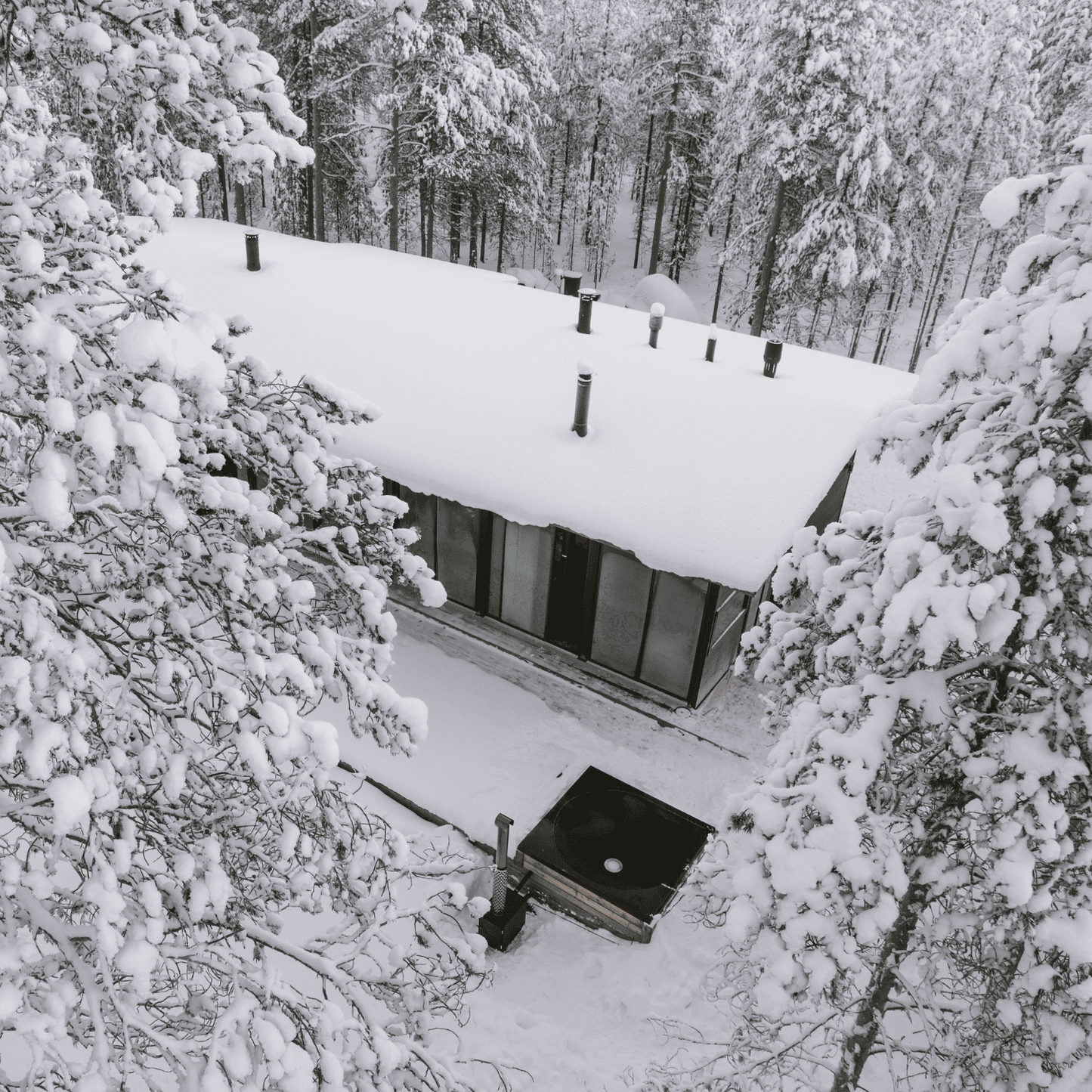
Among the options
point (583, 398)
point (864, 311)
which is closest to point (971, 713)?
point (583, 398)

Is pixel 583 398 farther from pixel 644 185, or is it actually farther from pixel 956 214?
pixel 644 185

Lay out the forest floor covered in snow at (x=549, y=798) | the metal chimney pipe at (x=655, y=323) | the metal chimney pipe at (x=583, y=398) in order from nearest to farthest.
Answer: the forest floor covered in snow at (x=549, y=798) → the metal chimney pipe at (x=583, y=398) → the metal chimney pipe at (x=655, y=323)

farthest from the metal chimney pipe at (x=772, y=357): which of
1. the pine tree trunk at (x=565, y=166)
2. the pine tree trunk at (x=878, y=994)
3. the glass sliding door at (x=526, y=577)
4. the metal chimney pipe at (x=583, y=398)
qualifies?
the pine tree trunk at (x=565, y=166)

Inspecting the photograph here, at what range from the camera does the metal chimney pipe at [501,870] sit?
798 centimetres

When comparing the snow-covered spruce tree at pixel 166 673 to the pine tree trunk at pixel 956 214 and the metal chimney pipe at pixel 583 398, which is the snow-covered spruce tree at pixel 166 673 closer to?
the metal chimney pipe at pixel 583 398

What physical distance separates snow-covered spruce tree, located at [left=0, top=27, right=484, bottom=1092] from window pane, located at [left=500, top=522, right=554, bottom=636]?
259 inches

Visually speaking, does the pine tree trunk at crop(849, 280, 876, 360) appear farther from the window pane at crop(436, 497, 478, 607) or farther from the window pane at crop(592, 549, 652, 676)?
the window pane at crop(436, 497, 478, 607)

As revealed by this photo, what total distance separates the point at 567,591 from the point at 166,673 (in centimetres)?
810

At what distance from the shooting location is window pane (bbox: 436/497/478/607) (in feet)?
37.9

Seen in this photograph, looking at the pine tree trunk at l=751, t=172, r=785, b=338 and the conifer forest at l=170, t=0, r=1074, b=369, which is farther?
the pine tree trunk at l=751, t=172, r=785, b=338

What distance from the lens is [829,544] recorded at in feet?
15.1

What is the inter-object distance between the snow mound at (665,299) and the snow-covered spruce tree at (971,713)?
22.5 metres

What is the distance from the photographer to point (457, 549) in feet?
38.9

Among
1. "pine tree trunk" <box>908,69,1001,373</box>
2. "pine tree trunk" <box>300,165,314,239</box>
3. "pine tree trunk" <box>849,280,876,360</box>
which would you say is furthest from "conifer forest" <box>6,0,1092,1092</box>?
"pine tree trunk" <box>908,69,1001,373</box>
